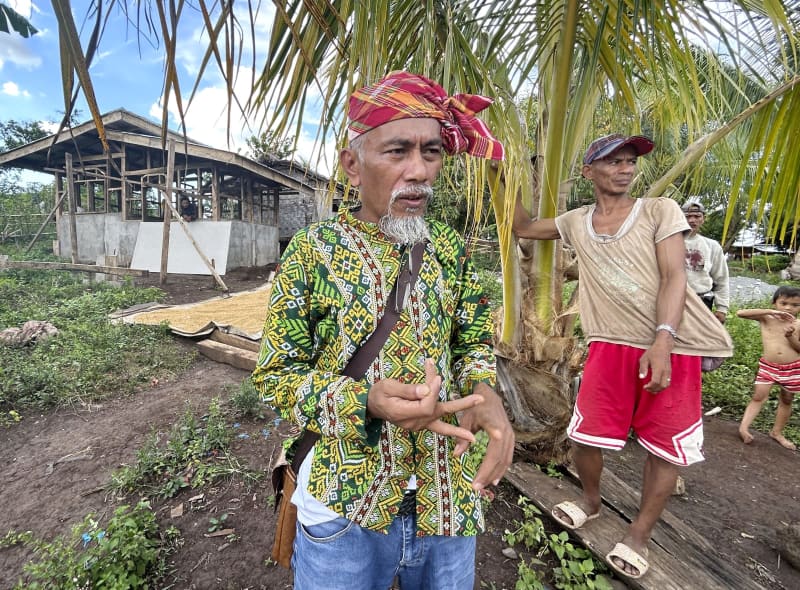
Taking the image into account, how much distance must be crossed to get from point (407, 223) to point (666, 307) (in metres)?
1.49

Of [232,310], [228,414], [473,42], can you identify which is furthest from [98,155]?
[473,42]

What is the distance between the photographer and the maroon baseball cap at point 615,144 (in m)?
1.93

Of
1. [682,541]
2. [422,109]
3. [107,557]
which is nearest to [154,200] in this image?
[107,557]

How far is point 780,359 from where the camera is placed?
11.7ft

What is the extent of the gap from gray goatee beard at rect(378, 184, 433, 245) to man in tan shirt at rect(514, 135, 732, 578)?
53.7 inches

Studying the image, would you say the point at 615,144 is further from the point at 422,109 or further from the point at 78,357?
the point at 78,357

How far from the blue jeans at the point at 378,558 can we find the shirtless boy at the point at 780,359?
3.74m

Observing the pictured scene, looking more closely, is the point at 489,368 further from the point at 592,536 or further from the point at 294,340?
the point at 592,536

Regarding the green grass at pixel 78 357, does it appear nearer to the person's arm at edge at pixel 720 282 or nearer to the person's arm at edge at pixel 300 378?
the person's arm at edge at pixel 300 378

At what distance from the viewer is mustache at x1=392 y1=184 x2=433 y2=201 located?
109 cm

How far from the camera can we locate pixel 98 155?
43.9 ft

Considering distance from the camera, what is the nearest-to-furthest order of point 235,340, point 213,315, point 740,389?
point 740,389, point 235,340, point 213,315

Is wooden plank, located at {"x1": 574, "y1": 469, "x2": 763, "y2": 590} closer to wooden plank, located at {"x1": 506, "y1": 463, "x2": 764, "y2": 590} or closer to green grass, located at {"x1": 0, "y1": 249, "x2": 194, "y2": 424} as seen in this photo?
wooden plank, located at {"x1": 506, "y1": 463, "x2": 764, "y2": 590}

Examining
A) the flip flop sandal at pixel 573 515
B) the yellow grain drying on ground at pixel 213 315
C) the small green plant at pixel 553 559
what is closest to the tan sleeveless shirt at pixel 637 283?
the flip flop sandal at pixel 573 515
